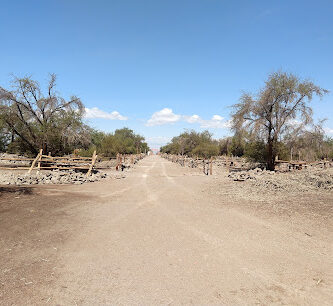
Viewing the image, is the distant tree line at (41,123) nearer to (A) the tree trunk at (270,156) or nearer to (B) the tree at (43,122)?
(B) the tree at (43,122)

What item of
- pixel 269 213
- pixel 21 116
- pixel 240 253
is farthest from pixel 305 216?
pixel 21 116

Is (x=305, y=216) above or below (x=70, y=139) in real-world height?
below

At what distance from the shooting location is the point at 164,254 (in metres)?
4.47

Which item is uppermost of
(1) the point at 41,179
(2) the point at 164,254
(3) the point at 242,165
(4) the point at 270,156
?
(4) the point at 270,156

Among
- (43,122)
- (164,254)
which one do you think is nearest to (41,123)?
(43,122)

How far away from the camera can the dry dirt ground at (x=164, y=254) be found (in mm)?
3209

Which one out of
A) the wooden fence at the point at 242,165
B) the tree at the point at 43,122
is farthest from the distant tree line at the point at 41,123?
the wooden fence at the point at 242,165

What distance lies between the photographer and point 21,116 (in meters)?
20.0

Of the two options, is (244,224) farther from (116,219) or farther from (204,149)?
(204,149)

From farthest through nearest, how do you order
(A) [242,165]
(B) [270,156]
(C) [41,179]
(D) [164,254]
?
(A) [242,165]
(B) [270,156]
(C) [41,179]
(D) [164,254]

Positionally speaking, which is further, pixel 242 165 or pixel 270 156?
pixel 242 165

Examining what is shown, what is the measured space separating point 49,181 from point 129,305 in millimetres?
12539

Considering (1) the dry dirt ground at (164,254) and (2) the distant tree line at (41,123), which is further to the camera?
(2) the distant tree line at (41,123)

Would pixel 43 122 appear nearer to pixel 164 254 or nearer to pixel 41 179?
pixel 41 179
